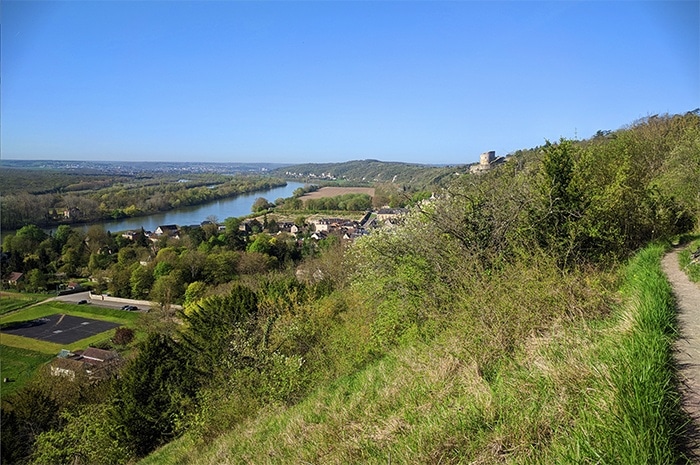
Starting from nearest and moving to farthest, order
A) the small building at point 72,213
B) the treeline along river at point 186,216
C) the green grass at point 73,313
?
the green grass at point 73,313
the small building at point 72,213
the treeline along river at point 186,216

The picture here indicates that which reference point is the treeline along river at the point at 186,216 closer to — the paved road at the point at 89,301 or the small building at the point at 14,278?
the small building at the point at 14,278

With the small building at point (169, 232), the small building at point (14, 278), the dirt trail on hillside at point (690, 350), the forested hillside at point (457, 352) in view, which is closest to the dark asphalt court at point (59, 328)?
the small building at point (14, 278)

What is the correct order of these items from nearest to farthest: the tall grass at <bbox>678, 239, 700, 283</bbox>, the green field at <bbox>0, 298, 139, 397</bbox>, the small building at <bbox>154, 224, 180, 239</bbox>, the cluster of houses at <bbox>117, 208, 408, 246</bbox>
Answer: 1. the tall grass at <bbox>678, 239, 700, 283</bbox>
2. the green field at <bbox>0, 298, 139, 397</bbox>
3. the cluster of houses at <bbox>117, 208, 408, 246</bbox>
4. the small building at <bbox>154, 224, 180, 239</bbox>

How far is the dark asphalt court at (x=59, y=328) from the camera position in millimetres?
28609

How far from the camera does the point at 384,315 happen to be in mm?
9586

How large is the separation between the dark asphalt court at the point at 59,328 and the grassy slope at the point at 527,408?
98.3 ft

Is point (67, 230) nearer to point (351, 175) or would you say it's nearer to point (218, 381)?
point (218, 381)

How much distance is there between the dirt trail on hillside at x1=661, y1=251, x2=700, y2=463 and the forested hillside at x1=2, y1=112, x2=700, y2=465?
10cm

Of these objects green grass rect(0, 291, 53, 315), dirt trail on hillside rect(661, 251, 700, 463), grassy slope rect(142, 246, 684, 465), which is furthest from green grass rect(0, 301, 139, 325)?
dirt trail on hillside rect(661, 251, 700, 463)

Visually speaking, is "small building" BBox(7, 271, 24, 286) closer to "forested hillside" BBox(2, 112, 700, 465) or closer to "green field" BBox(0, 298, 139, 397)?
"green field" BBox(0, 298, 139, 397)

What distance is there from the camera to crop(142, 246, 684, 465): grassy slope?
2.25 meters

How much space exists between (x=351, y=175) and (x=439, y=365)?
18289cm

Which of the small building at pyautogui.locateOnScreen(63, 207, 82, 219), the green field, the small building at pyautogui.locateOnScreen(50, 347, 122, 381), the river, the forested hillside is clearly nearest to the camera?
the forested hillside

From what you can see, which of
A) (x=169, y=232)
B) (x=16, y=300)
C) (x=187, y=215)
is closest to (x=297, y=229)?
(x=169, y=232)
